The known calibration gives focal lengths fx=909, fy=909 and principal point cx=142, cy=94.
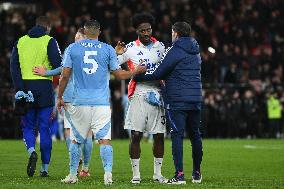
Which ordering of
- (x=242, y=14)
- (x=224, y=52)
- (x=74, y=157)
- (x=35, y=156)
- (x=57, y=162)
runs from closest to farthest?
(x=74, y=157) < (x=35, y=156) < (x=57, y=162) < (x=224, y=52) < (x=242, y=14)

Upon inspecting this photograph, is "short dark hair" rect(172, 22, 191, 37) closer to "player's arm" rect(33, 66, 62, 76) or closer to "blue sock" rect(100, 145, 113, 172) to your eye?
"player's arm" rect(33, 66, 62, 76)

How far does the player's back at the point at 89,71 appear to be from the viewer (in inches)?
538

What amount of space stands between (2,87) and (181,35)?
19.6 meters

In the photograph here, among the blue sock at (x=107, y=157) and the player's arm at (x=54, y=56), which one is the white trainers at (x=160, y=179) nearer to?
the blue sock at (x=107, y=157)

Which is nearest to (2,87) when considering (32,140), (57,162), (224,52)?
(224,52)

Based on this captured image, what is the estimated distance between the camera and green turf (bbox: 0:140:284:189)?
45.8ft

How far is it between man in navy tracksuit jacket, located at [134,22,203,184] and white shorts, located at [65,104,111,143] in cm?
115

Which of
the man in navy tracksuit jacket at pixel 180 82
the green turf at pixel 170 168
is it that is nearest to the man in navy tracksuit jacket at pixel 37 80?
the green turf at pixel 170 168

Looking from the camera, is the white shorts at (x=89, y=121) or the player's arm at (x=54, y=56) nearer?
the white shorts at (x=89, y=121)

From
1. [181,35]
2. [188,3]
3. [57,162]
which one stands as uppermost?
[188,3]

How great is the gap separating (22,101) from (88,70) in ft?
7.27

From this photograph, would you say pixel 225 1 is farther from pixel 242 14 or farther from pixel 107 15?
pixel 107 15

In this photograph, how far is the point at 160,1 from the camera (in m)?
39.3

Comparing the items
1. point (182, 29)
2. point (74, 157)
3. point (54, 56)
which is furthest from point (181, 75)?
point (54, 56)
